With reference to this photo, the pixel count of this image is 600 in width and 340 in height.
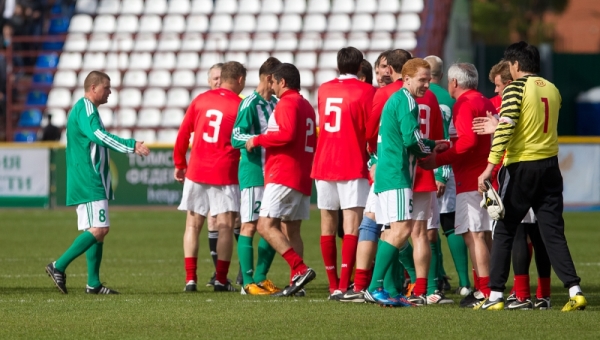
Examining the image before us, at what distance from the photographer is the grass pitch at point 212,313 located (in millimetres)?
7363

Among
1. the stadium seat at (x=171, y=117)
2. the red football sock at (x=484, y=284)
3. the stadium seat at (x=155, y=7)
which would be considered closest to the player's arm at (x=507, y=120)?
the red football sock at (x=484, y=284)

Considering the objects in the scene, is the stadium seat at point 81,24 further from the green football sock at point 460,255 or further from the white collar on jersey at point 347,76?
the green football sock at point 460,255

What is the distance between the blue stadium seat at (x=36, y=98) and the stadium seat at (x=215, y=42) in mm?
4460

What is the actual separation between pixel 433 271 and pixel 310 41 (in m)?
18.5

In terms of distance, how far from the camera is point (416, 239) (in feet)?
29.4

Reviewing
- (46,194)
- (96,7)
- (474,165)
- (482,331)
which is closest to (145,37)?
(96,7)

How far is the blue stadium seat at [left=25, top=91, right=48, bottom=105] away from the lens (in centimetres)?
2798

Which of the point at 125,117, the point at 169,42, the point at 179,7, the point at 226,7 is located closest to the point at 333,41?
the point at 226,7

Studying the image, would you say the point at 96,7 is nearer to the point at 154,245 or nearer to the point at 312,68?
the point at 312,68

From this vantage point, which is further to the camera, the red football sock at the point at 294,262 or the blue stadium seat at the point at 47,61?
the blue stadium seat at the point at 47,61

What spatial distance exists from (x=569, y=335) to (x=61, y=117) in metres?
21.7

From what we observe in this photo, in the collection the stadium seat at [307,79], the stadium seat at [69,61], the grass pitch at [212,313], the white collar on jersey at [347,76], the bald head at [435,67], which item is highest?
the stadium seat at [69,61]

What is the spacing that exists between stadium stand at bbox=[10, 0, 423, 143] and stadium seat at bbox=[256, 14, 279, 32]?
0.09 ft

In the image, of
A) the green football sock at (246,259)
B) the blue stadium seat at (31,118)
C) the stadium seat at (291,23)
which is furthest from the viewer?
the stadium seat at (291,23)
